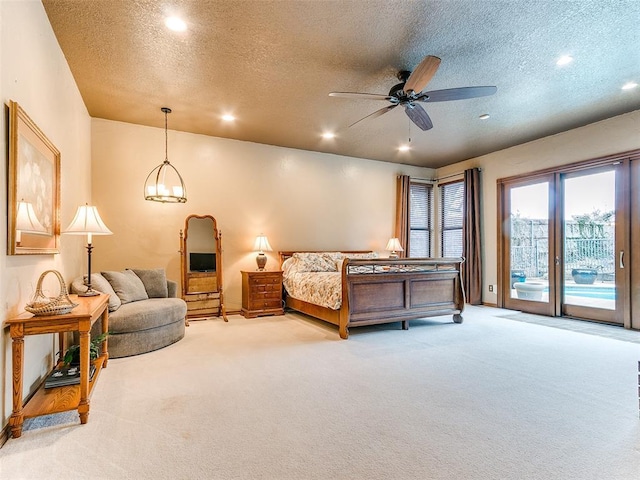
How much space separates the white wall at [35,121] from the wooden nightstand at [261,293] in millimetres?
2336

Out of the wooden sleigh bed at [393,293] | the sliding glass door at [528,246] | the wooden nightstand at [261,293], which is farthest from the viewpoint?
the sliding glass door at [528,246]

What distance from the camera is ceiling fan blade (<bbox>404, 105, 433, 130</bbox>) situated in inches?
143

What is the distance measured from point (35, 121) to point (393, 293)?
4031 mm

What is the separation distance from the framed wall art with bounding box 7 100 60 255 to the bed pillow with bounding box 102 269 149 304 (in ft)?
3.28

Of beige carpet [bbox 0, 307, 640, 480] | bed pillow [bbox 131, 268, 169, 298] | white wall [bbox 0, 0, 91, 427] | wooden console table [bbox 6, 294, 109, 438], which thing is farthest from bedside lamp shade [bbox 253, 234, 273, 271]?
wooden console table [bbox 6, 294, 109, 438]

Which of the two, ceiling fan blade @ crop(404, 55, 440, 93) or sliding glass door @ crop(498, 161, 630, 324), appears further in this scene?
sliding glass door @ crop(498, 161, 630, 324)

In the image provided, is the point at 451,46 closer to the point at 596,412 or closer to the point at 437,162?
the point at 596,412

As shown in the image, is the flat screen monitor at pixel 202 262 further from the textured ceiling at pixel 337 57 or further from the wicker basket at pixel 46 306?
the wicker basket at pixel 46 306

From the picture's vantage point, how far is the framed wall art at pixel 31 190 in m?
2.05

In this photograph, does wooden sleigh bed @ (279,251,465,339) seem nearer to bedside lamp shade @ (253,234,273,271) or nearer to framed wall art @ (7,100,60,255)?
bedside lamp shade @ (253,234,273,271)

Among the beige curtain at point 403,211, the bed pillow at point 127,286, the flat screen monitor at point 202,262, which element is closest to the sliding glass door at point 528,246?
the beige curtain at point 403,211

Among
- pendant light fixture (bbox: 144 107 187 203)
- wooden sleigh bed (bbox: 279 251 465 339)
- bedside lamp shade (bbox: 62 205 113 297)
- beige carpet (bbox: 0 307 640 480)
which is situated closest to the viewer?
beige carpet (bbox: 0 307 640 480)

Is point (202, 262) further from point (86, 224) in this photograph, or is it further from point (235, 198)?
point (86, 224)

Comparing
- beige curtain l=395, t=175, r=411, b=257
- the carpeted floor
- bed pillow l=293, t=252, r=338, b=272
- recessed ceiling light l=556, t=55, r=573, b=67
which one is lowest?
the carpeted floor
